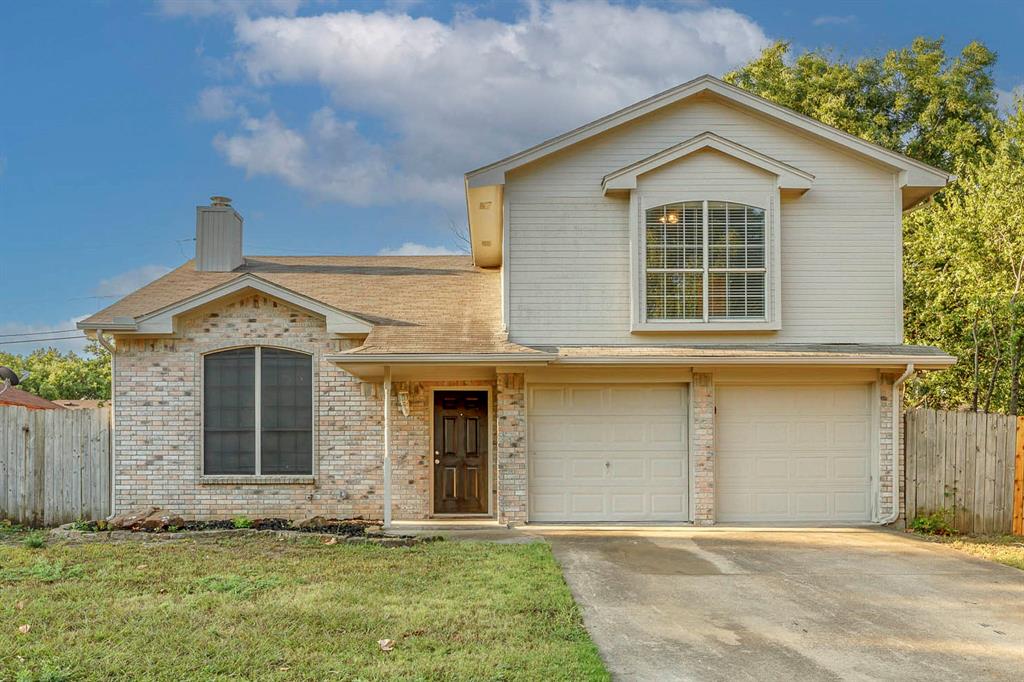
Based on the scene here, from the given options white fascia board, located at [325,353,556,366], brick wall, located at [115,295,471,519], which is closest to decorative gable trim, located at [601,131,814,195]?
white fascia board, located at [325,353,556,366]

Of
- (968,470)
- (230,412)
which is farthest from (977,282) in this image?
(230,412)

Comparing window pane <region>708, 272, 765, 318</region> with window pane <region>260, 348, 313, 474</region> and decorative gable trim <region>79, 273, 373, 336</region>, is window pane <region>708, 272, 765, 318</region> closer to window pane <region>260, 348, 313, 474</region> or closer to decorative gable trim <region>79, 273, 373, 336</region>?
decorative gable trim <region>79, 273, 373, 336</region>

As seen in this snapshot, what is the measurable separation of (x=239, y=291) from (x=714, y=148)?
7.74m

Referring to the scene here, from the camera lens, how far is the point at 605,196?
1214cm

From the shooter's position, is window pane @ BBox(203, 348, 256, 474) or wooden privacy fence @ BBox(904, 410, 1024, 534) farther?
window pane @ BBox(203, 348, 256, 474)

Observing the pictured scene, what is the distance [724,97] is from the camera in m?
12.3

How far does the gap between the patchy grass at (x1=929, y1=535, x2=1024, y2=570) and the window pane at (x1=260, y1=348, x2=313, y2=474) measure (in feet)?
31.4

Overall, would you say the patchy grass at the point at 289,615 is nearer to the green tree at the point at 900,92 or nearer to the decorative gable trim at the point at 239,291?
the decorative gable trim at the point at 239,291

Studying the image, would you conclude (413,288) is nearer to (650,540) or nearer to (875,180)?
(650,540)

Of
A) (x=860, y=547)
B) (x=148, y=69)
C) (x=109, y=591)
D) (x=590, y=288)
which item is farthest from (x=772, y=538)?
(x=148, y=69)

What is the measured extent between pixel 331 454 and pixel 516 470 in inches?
120

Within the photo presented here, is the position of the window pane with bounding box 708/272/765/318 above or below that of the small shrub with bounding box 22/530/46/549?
above

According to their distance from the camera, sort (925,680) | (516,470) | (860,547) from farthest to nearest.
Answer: (516,470)
(860,547)
(925,680)

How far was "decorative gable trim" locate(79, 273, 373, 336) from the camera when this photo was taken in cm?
1205
